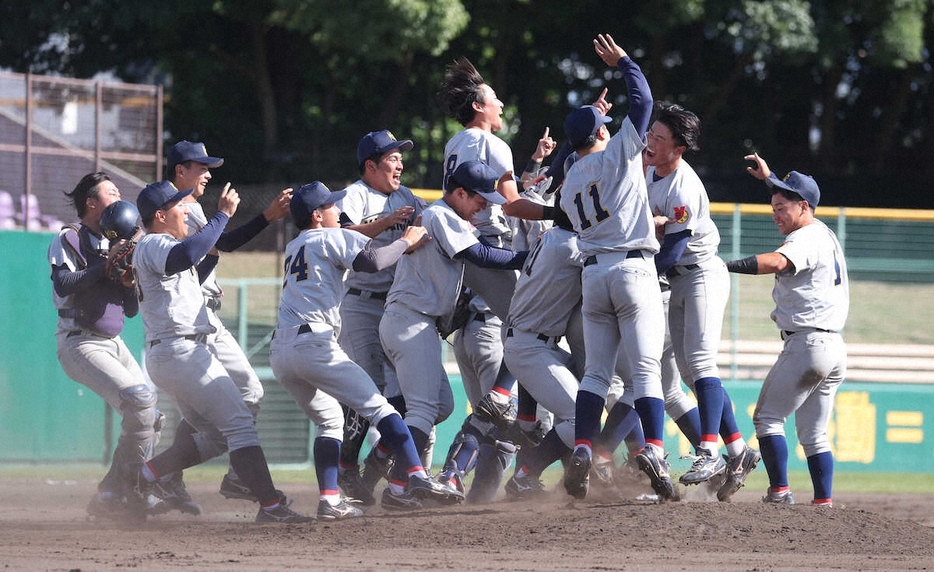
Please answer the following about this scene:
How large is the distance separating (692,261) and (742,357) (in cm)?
747

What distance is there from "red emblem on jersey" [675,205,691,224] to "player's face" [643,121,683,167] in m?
0.34

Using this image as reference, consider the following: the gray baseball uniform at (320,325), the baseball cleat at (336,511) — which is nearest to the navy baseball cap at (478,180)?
the gray baseball uniform at (320,325)

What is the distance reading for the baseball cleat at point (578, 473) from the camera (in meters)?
6.38

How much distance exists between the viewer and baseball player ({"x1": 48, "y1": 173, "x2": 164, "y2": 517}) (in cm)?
764

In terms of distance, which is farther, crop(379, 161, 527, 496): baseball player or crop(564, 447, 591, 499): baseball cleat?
crop(379, 161, 527, 496): baseball player

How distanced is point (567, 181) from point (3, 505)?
16.7 feet

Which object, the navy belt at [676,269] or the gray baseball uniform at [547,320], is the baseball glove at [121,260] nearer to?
the gray baseball uniform at [547,320]

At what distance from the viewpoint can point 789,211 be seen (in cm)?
730

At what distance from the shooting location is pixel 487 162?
7.52 meters

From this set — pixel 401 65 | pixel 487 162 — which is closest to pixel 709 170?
pixel 401 65

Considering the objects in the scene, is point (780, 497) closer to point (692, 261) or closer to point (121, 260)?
point (692, 261)

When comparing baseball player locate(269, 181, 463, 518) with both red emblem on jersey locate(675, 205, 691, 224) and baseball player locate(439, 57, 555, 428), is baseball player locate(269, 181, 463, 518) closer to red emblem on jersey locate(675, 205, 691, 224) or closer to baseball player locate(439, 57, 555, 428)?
baseball player locate(439, 57, 555, 428)

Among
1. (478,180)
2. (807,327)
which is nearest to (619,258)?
(478,180)

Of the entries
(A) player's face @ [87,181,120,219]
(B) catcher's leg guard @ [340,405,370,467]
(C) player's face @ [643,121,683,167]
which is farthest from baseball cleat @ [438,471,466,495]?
(A) player's face @ [87,181,120,219]
